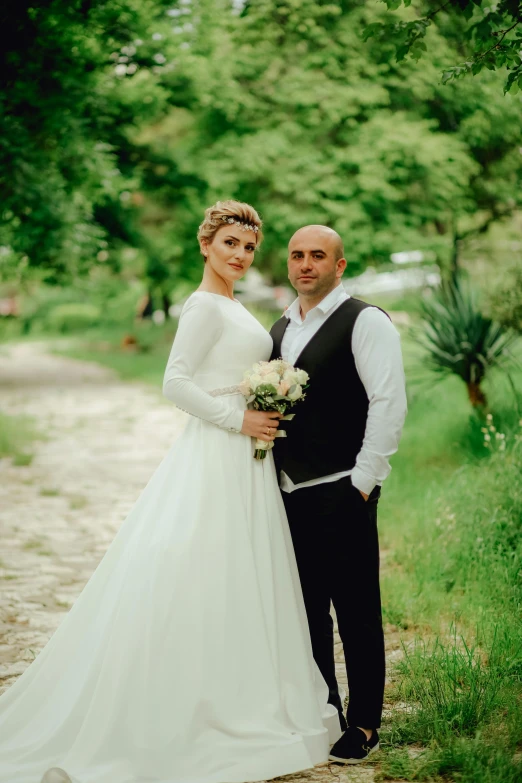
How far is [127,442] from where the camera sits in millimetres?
12453

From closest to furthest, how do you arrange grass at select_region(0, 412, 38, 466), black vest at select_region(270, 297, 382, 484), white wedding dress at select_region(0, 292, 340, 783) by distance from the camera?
white wedding dress at select_region(0, 292, 340, 783) → black vest at select_region(270, 297, 382, 484) → grass at select_region(0, 412, 38, 466)

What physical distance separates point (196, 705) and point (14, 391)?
1633 cm

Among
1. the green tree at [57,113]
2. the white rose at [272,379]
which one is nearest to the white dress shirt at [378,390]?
the white rose at [272,379]

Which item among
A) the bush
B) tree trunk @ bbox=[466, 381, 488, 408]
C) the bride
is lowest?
the bride

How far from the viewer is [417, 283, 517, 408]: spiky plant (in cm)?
852

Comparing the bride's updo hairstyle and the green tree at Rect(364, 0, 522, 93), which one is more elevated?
the green tree at Rect(364, 0, 522, 93)

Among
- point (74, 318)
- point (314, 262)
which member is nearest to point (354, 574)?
point (314, 262)

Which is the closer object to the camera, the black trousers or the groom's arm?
the groom's arm

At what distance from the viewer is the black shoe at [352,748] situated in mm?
3584

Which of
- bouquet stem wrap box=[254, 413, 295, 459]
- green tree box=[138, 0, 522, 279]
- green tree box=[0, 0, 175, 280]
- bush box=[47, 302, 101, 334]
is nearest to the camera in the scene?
bouquet stem wrap box=[254, 413, 295, 459]

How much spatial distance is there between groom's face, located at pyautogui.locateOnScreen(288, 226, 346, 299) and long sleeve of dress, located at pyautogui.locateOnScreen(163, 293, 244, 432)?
0.42 m

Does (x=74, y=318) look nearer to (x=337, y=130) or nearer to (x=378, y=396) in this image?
(x=337, y=130)

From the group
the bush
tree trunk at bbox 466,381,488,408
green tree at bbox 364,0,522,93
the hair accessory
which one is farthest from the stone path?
the bush

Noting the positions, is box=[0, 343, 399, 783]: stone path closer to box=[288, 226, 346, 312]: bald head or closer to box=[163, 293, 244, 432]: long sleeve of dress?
box=[163, 293, 244, 432]: long sleeve of dress
